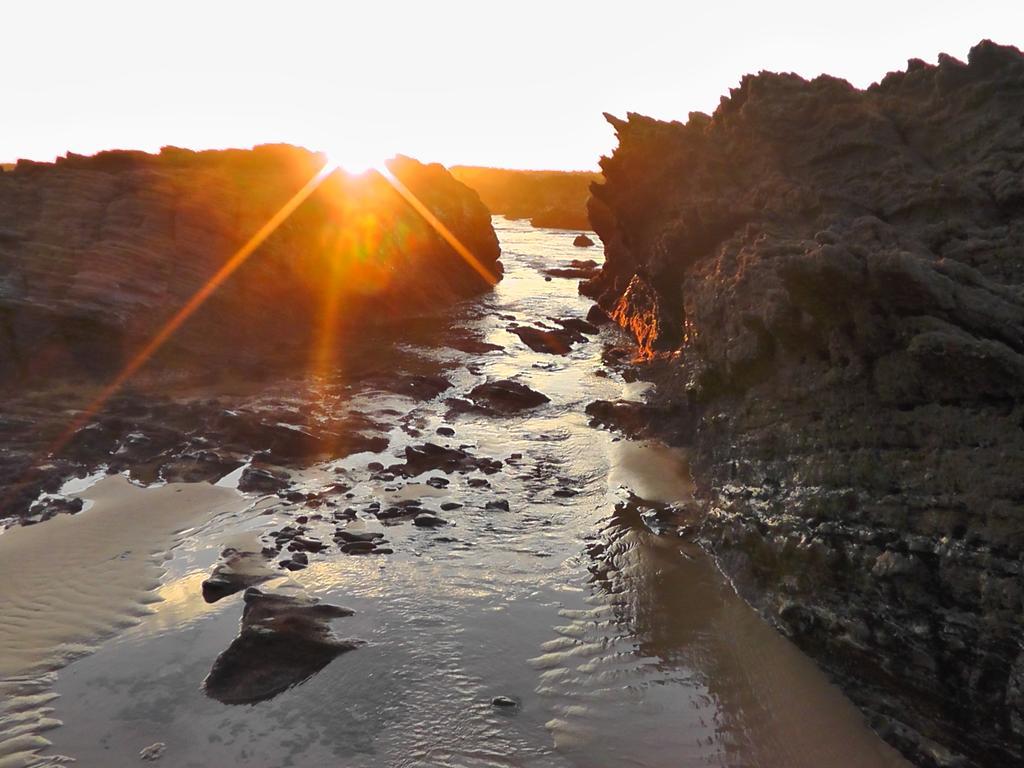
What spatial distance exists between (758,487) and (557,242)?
75.3 metres

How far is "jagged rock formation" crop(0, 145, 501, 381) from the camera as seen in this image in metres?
22.1

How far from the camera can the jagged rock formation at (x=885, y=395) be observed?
7.87m

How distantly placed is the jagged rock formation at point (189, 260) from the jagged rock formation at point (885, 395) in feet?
56.3

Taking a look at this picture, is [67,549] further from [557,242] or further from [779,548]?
[557,242]

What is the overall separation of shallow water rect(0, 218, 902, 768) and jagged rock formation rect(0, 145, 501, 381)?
37.0 feet

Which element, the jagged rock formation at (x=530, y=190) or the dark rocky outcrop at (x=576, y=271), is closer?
the dark rocky outcrop at (x=576, y=271)

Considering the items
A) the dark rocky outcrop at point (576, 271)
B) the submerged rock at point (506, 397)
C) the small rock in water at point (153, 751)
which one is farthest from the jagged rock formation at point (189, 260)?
the small rock in water at point (153, 751)

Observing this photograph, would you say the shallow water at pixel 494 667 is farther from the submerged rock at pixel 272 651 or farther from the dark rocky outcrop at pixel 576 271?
the dark rocky outcrop at pixel 576 271

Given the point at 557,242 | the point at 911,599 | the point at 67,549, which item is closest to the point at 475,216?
the point at 557,242

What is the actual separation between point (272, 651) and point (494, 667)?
2884 millimetres

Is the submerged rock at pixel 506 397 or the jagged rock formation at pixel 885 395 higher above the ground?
the jagged rock formation at pixel 885 395

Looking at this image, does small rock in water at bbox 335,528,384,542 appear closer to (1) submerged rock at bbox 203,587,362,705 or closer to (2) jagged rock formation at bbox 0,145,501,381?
(1) submerged rock at bbox 203,587,362,705

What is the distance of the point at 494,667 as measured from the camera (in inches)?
364

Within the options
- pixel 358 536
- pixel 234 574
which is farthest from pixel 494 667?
pixel 234 574
